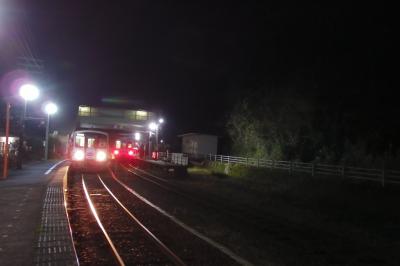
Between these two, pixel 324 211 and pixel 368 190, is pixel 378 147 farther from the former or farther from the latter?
pixel 324 211

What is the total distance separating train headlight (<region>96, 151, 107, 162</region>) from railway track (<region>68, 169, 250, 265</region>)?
15.7 meters

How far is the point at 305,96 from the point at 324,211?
15576mm

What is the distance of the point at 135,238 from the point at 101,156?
23398 millimetres

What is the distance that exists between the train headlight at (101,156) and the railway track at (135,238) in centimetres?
1571

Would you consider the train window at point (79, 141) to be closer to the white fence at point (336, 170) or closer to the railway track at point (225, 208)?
the white fence at point (336, 170)

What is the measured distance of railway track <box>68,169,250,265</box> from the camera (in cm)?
919

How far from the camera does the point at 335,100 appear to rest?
28.7 metres

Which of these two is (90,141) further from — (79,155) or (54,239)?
(54,239)

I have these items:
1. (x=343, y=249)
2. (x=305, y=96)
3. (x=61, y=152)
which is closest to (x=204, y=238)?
(x=343, y=249)

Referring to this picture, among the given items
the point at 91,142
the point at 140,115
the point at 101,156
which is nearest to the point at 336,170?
the point at 101,156

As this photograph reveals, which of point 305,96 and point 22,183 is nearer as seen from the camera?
point 22,183

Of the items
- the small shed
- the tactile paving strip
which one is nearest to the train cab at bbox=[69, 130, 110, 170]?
the tactile paving strip

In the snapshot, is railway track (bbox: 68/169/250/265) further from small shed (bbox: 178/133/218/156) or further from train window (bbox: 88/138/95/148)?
small shed (bbox: 178/133/218/156)

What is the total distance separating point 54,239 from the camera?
1053 cm
